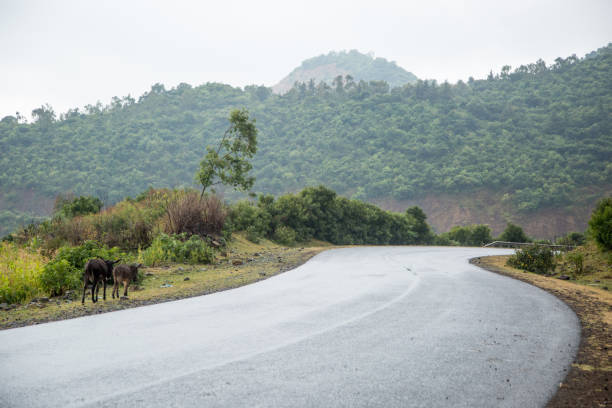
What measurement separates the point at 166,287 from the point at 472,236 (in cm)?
4615

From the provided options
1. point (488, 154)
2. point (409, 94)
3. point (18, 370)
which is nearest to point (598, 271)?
point (18, 370)

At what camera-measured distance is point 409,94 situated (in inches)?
5728

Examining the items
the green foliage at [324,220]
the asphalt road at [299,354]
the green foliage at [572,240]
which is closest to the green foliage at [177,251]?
the asphalt road at [299,354]

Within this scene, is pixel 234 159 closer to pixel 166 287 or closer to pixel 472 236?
pixel 166 287

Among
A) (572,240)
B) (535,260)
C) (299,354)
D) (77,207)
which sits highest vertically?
(77,207)

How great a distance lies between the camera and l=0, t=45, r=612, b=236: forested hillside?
99562mm

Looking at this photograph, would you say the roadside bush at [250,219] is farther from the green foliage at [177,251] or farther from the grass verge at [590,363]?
the grass verge at [590,363]

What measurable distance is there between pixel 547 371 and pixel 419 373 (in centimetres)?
138

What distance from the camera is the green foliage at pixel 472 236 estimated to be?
49.4 m

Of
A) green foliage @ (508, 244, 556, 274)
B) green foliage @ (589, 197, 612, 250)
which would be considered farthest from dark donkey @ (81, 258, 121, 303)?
green foliage @ (589, 197, 612, 250)

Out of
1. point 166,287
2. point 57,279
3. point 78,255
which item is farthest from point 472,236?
point 57,279

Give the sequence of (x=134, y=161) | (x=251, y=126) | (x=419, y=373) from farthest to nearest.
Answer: (x=134, y=161)
(x=251, y=126)
(x=419, y=373)

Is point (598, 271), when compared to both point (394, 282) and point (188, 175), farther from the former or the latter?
point (188, 175)

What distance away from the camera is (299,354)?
479 cm
